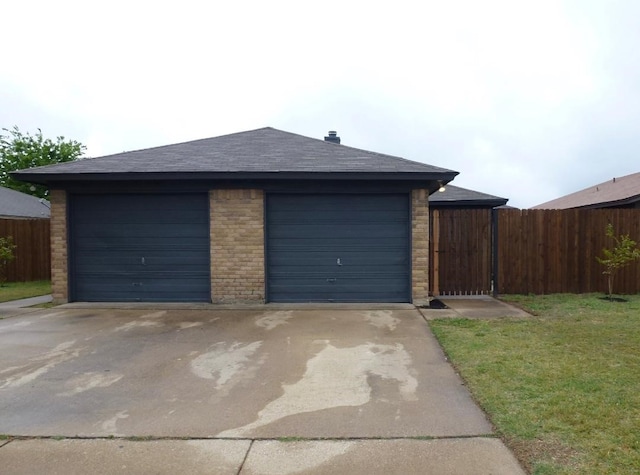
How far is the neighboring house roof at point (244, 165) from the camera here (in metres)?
8.27

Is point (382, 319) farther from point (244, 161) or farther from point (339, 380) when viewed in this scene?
point (244, 161)

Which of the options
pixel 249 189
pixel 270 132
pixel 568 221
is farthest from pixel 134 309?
pixel 568 221

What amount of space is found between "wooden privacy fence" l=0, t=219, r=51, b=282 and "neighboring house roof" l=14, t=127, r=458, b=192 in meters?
6.34

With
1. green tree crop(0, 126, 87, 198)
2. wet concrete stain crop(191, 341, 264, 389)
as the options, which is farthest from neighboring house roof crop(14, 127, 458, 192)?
green tree crop(0, 126, 87, 198)

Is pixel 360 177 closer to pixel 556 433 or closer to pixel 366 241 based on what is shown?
pixel 366 241

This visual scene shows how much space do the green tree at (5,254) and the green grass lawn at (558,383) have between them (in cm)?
1281

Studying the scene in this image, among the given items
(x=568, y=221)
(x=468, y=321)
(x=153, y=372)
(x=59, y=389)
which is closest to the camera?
(x=59, y=389)

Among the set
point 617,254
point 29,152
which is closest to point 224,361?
point 617,254

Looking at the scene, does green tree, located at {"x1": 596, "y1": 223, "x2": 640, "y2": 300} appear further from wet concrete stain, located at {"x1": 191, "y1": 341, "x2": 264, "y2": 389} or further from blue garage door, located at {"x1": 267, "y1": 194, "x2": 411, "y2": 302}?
wet concrete stain, located at {"x1": 191, "y1": 341, "x2": 264, "y2": 389}

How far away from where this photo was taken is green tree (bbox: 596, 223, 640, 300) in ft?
29.8

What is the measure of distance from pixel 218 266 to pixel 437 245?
5.35 m

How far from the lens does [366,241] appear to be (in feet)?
28.9

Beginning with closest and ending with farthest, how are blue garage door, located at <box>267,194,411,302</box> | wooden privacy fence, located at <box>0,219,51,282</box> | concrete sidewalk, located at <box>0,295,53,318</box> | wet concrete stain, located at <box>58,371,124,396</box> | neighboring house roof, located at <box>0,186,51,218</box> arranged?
wet concrete stain, located at <box>58,371,124,396</box> < concrete sidewalk, located at <box>0,295,53,318</box> < blue garage door, located at <box>267,194,411,302</box> < wooden privacy fence, located at <box>0,219,51,282</box> < neighboring house roof, located at <box>0,186,51,218</box>

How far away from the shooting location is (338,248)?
8828mm
